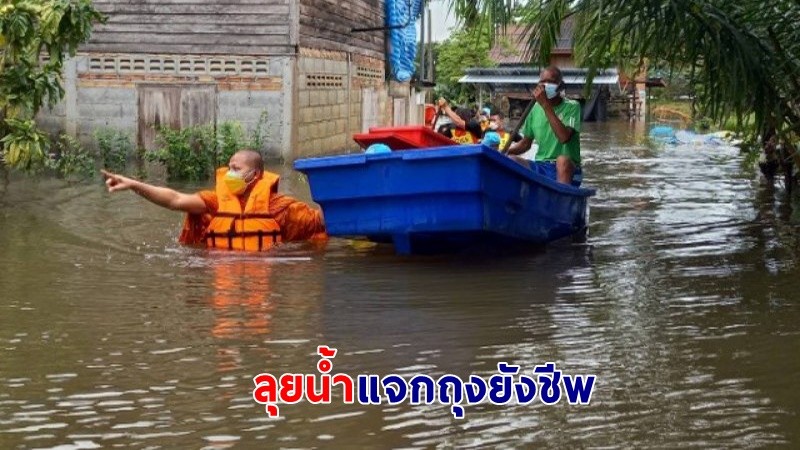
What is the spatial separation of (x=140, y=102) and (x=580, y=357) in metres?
15.6

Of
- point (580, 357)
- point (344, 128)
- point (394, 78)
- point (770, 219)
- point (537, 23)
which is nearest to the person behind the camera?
point (580, 357)

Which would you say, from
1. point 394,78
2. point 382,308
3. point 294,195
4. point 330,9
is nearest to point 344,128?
point 330,9

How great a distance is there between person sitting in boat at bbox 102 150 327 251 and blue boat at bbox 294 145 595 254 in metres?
0.56

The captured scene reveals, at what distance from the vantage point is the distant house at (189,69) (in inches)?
822

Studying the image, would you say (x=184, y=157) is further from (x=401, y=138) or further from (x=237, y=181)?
(x=237, y=181)

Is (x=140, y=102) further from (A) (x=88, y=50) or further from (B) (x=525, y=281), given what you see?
(B) (x=525, y=281)

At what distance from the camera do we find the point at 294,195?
54.9 feet

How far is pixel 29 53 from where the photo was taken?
12.4m

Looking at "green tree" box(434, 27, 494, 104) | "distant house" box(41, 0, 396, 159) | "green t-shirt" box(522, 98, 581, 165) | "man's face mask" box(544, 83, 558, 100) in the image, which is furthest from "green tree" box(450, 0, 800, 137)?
"green tree" box(434, 27, 494, 104)

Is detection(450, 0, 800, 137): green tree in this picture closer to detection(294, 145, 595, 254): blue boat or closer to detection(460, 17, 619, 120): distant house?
detection(294, 145, 595, 254): blue boat

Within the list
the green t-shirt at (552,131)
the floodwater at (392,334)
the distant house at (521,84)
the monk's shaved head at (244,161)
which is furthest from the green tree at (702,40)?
the distant house at (521,84)

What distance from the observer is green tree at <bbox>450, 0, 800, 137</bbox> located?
9078 mm

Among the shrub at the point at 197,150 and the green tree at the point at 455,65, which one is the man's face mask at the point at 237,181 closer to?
the shrub at the point at 197,150

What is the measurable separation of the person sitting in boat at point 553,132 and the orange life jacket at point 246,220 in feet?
7.04
